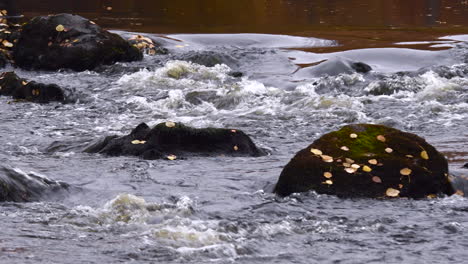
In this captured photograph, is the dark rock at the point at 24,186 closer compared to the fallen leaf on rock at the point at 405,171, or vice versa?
the dark rock at the point at 24,186

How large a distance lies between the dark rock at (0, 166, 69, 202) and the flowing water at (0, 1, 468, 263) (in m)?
0.07

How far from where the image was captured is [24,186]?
577 centimetres

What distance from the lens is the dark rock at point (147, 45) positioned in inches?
547

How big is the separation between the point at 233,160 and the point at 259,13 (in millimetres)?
16569

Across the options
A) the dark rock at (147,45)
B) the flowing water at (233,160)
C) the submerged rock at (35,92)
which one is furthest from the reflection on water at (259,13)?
the submerged rock at (35,92)

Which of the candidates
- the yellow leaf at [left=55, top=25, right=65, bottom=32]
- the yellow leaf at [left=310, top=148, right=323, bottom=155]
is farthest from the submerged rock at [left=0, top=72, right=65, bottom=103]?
the yellow leaf at [left=310, top=148, right=323, bottom=155]

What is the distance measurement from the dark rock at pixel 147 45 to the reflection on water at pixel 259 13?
124 inches

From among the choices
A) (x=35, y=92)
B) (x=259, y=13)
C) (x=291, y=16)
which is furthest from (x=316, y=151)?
(x=259, y=13)

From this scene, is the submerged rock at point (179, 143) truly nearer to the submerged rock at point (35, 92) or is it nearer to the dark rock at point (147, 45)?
the submerged rock at point (35, 92)

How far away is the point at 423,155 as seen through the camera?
19.8 feet

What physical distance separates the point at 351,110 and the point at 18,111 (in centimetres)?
430

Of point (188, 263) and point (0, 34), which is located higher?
point (0, 34)

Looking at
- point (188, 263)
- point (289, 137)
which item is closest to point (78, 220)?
point (188, 263)

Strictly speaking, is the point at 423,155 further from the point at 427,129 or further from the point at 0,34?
the point at 0,34
